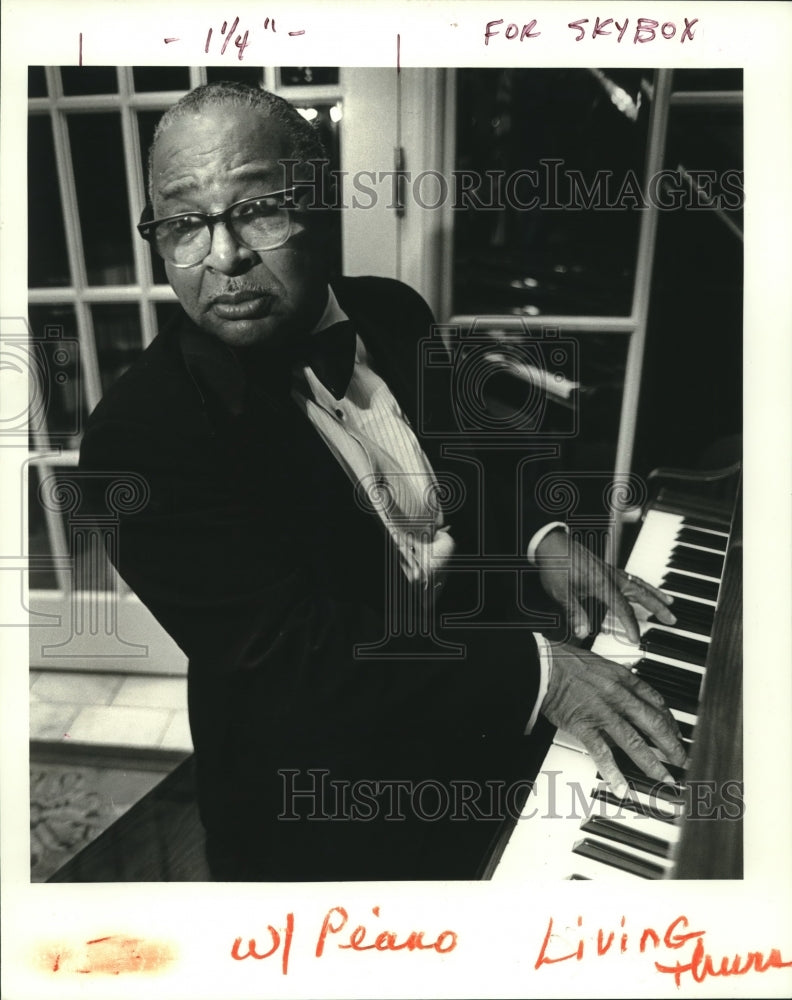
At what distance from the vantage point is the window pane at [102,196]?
4.21 feet

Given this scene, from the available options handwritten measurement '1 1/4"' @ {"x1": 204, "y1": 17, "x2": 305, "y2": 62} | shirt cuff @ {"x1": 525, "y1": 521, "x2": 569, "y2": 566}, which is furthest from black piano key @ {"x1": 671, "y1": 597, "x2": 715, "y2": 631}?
handwritten measurement '1 1/4"' @ {"x1": 204, "y1": 17, "x2": 305, "y2": 62}

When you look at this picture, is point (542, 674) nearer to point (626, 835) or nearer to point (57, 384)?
point (626, 835)

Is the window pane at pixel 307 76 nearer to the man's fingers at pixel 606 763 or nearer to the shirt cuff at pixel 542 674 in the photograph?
the shirt cuff at pixel 542 674

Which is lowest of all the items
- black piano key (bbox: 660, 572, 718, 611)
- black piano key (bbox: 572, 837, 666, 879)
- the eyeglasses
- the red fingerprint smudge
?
the red fingerprint smudge

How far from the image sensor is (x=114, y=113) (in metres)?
1.27

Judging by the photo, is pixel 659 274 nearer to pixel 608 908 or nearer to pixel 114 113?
pixel 114 113

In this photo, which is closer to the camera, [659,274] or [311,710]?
[311,710]

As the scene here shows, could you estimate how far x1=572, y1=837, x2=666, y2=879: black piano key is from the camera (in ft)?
3.73

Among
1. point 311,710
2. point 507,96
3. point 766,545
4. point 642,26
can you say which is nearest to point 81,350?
point 311,710

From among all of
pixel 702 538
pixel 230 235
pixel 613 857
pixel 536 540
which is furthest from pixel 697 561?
pixel 230 235

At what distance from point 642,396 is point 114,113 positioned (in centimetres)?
100

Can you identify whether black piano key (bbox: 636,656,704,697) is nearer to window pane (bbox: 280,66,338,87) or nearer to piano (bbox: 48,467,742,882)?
piano (bbox: 48,467,742,882)
